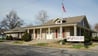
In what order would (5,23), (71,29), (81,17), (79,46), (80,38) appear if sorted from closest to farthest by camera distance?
(79,46)
(80,38)
(71,29)
(81,17)
(5,23)

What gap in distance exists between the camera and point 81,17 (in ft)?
127

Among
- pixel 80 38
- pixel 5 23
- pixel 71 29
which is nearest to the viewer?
pixel 80 38

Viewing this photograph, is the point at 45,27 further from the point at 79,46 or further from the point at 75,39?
the point at 79,46

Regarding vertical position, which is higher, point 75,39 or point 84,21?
point 84,21

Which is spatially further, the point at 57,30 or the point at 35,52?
the point at 57,30

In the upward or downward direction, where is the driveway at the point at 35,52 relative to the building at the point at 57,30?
downward

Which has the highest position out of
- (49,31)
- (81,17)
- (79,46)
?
(81,17)

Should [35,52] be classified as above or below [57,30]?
below

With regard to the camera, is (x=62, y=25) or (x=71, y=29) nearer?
(x=62, y=25)

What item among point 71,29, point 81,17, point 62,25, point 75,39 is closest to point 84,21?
A: point 81,17

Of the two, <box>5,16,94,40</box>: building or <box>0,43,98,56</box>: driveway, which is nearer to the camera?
<box>0,43,98,56</box>: driveway

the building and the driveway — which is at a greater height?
the building

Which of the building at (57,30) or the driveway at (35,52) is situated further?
the building at (57,30)

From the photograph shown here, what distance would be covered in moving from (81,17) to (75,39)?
10.9 m
